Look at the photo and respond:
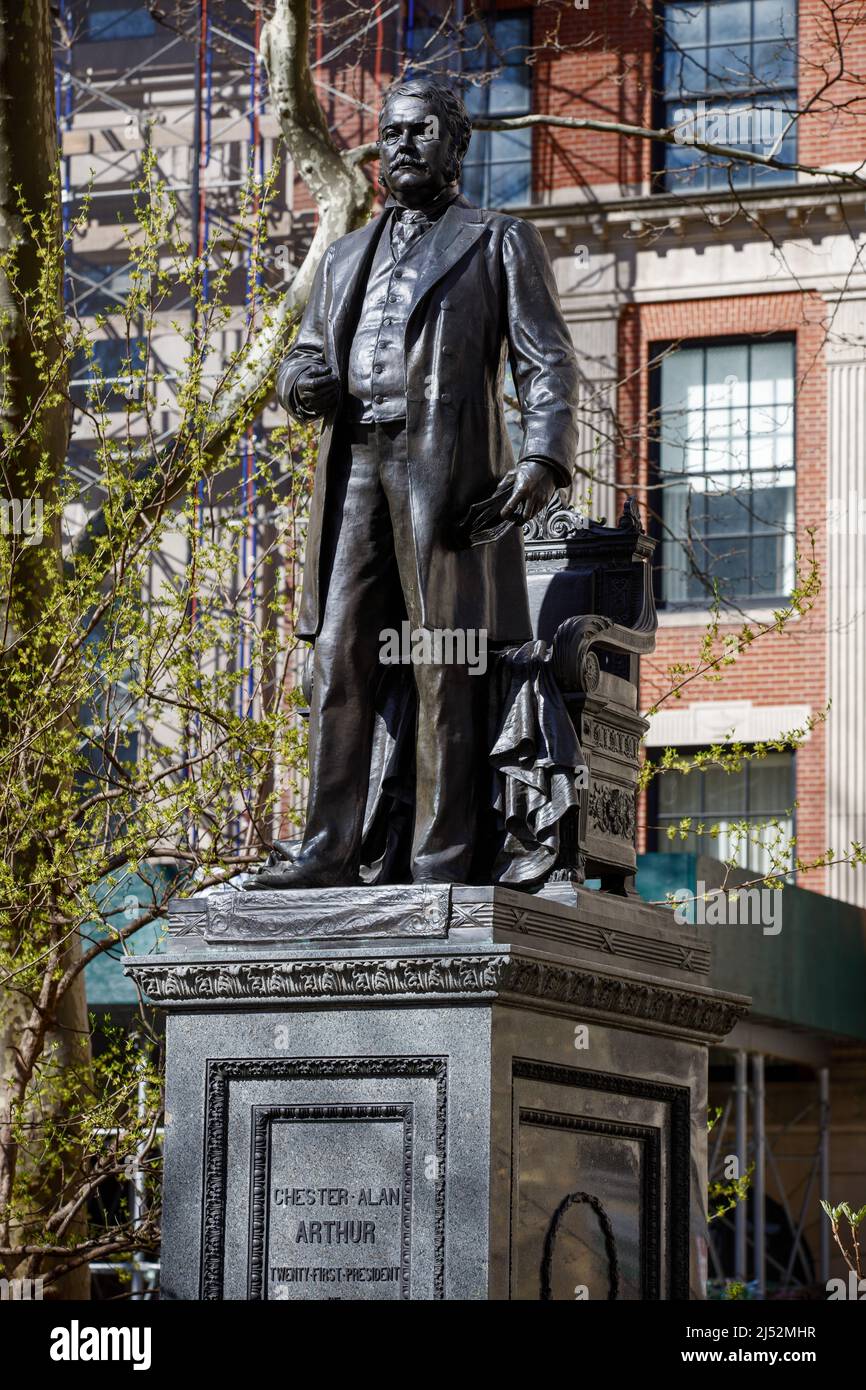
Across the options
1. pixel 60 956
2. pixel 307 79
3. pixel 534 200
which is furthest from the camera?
pixel 534 200

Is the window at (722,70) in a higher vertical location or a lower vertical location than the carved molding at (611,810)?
higher

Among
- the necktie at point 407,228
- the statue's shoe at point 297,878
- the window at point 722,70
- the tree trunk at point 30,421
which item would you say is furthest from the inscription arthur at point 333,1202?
the window at point 722,70

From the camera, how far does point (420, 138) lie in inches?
316

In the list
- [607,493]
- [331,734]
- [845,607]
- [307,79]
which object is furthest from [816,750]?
[331,734]

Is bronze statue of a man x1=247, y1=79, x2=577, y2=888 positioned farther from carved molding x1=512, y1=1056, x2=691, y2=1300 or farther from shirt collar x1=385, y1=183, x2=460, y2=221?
carved molding x1=512, y1=1056, x2=691, y2=1300

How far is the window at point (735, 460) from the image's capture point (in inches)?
1079

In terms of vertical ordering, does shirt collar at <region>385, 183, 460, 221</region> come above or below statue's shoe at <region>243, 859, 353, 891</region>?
above

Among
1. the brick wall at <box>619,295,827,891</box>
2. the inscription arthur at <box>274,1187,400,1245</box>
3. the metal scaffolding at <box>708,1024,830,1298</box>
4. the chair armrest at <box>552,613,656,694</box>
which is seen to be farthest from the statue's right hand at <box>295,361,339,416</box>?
the brick wall at <box>619,295,827,891</box>

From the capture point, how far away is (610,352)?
28078 mm

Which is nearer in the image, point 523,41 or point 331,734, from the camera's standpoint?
point 331,734

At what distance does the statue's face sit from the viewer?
7.99 meters

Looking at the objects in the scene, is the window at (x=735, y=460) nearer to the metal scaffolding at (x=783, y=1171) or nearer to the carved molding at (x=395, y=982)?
the metal scaffolding at (x=783, y=1171)
